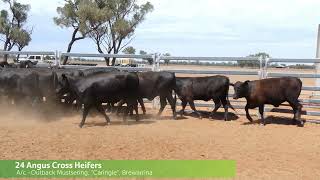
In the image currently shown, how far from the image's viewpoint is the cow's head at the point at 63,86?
11.2m

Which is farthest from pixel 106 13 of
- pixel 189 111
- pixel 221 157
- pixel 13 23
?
pixel 221 157

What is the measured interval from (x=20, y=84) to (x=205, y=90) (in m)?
4.72

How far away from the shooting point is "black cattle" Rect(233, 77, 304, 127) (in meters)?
11.2

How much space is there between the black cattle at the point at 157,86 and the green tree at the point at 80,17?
23.3 metres

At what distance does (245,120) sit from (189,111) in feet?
6.07

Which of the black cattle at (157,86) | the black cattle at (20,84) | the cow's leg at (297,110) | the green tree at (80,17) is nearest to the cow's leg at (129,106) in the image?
the black cattle at (157,86)

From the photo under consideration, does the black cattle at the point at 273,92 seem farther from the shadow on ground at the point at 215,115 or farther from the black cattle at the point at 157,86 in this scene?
the black cattle at the point at 157,86

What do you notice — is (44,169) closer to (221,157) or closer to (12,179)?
(12,179)

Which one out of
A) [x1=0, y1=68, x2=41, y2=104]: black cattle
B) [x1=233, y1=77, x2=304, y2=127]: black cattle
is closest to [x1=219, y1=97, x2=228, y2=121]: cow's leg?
[x1=233, y1=77, x2=304, y2=127]: black cattle

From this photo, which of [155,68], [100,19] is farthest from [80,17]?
[155,68]

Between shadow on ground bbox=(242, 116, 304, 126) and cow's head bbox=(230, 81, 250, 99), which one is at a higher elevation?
cow's head bbox=(230, 81, 250, 99)

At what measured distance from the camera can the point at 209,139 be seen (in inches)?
359

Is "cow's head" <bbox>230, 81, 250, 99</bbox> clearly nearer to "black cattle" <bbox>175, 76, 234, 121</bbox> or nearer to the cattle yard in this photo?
"black cattle" <bbox>175, 76, 234, 121</bbox>

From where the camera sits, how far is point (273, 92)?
11.2 m
